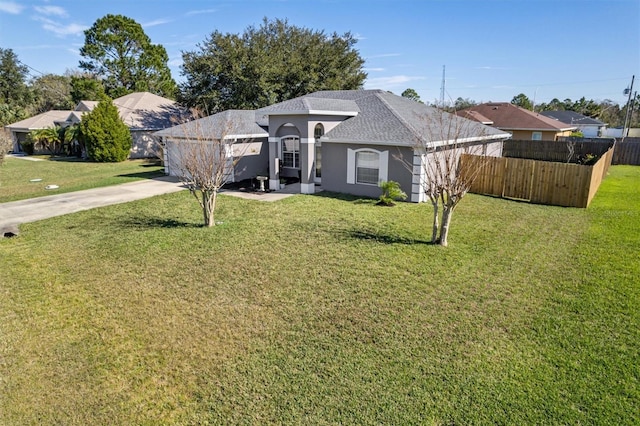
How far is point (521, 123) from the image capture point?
115ft

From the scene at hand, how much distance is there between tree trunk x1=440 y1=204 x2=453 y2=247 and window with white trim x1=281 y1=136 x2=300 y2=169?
1105cm

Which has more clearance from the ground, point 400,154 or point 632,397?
point 400,154

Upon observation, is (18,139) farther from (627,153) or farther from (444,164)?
(627,153)

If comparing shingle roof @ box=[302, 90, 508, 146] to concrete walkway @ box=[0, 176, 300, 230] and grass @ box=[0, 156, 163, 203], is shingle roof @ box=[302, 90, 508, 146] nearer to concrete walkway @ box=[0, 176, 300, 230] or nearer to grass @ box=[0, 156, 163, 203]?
concrete walkway @ box=[0, 176, 300, 230]

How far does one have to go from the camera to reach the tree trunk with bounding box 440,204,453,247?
10039 millimetres

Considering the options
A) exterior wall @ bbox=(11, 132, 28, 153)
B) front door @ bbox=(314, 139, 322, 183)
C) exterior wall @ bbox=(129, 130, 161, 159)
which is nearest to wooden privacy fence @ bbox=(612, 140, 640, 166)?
front door @ bbox=(314, 139, 322, 183)

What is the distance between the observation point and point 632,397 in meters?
4.82

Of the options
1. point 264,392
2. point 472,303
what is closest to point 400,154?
point 472,303

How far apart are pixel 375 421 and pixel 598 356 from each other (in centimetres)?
368

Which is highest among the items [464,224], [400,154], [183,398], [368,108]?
[368,108]

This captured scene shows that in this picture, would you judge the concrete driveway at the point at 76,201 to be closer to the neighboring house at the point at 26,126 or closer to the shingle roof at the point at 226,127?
the shingle roof at the point at 226,127

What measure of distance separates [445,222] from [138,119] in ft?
100

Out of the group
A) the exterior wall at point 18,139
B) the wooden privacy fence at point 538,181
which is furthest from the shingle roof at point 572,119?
the exterior wall at point 18,139

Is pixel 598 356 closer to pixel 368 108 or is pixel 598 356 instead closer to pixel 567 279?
pixel 567 279
